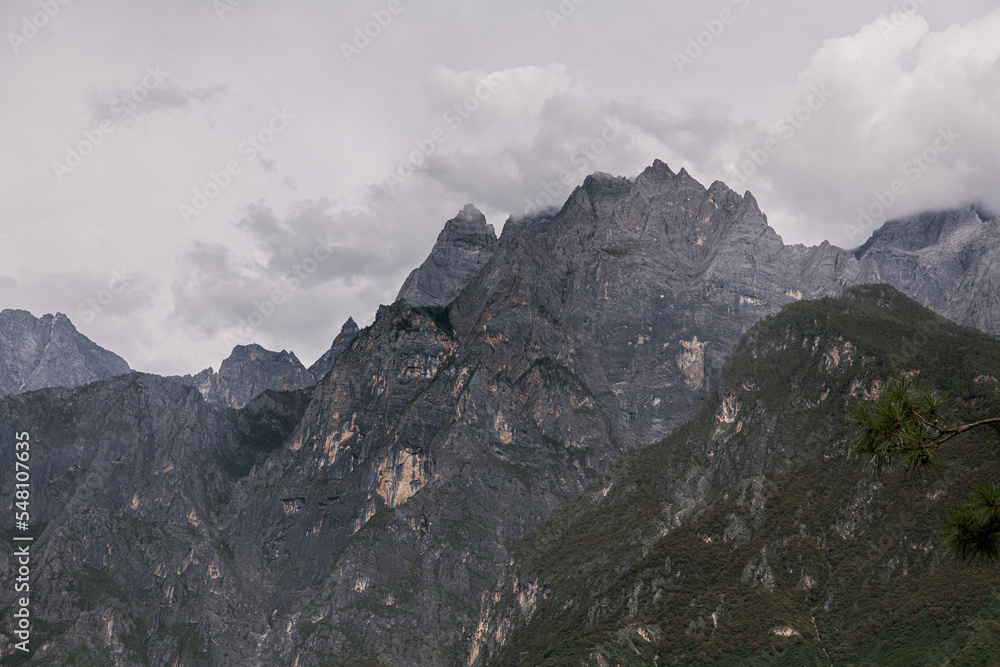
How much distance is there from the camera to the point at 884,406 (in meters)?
26.3

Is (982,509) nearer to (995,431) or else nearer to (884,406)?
(995,431)

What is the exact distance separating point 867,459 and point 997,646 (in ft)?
686

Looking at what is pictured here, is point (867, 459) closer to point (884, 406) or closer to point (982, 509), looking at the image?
point (884, 406)

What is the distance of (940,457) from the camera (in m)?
25.5

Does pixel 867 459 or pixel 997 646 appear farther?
pixel 997 646

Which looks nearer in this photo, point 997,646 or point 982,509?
point 982,509

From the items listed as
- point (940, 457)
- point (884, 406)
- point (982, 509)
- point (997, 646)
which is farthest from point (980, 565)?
point (997, 646)

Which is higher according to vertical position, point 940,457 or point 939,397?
point 939,397

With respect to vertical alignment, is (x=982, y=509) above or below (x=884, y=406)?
below

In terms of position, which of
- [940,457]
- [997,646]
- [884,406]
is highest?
[884,406]

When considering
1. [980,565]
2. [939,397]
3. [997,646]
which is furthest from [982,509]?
[997,646]

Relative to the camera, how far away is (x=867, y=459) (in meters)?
25.9

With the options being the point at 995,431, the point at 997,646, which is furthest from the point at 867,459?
the point at 997,646

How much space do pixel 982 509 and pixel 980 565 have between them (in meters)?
1.72
